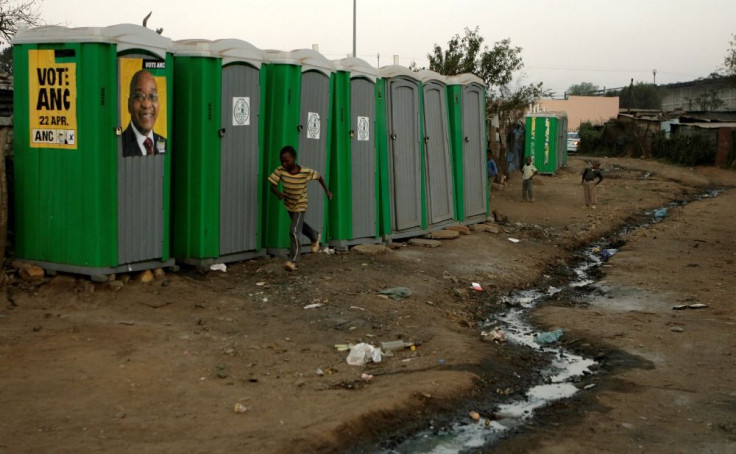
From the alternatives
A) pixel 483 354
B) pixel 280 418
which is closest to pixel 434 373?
pixel 483 354

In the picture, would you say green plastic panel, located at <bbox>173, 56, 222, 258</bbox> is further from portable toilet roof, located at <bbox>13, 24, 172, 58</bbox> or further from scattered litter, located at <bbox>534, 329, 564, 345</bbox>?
scattered litter, located at <bbox>534, 329, 564, 345</bbox>

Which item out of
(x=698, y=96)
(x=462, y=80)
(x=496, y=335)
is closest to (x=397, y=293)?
(x=496, y=335)

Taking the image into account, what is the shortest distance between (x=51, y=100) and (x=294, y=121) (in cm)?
292

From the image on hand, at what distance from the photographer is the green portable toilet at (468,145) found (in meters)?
13.8

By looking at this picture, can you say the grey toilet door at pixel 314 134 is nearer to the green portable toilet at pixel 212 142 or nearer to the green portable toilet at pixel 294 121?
the green portable toilet at pixel 294 121

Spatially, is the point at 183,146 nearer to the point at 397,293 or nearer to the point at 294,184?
the point at 294,184

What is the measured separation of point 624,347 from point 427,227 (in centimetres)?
577

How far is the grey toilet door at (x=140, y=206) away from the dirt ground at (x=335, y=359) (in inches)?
13.6

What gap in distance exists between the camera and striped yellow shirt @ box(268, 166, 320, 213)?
9359 mm

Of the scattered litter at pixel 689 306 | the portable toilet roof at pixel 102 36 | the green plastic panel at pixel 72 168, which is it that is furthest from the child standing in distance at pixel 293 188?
the scattered litter at pixel 689 306

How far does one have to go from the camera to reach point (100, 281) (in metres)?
7.92

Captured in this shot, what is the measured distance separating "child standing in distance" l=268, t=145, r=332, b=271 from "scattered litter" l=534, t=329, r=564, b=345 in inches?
114

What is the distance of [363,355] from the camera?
659 centimetres

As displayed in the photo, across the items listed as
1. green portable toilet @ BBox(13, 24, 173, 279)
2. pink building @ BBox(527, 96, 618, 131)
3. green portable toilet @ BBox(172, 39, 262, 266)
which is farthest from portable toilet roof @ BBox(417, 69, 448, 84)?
pink building @ BBox(527, 96, 618, 131)
